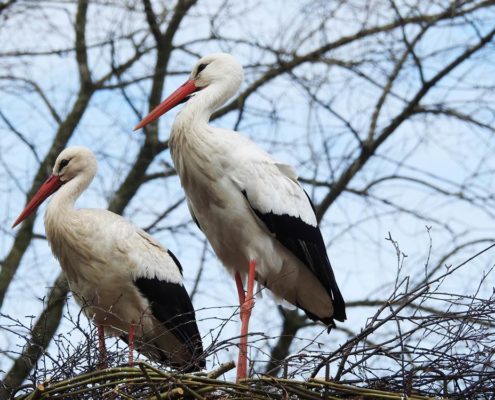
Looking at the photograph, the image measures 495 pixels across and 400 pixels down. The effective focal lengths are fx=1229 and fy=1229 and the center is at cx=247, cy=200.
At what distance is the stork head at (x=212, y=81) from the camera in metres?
6.80

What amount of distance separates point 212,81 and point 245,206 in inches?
33.8

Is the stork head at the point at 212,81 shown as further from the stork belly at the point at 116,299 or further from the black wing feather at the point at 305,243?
the stork belly at the point at 116,299

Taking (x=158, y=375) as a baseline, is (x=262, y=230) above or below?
above

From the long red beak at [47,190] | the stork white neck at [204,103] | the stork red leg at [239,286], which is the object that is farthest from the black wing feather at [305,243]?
the long red beak at [47,190]

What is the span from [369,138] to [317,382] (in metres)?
5.91

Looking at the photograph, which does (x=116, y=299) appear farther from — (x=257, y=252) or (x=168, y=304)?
(x=257, y=252)

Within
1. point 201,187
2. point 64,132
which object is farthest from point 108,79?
point 201,187

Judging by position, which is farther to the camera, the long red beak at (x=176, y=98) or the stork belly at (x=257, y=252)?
the long red beak at (x=176, y=98)

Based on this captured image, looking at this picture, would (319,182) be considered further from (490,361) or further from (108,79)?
(490,361)

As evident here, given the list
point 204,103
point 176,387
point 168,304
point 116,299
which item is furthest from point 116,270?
point 176,387

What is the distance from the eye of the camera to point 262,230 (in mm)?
6512

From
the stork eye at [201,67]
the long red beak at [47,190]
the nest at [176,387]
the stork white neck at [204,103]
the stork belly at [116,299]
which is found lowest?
the nest at [176,387]

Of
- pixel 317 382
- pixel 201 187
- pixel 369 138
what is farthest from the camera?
pixel 369 138

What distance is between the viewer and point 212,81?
6891 millimetres
